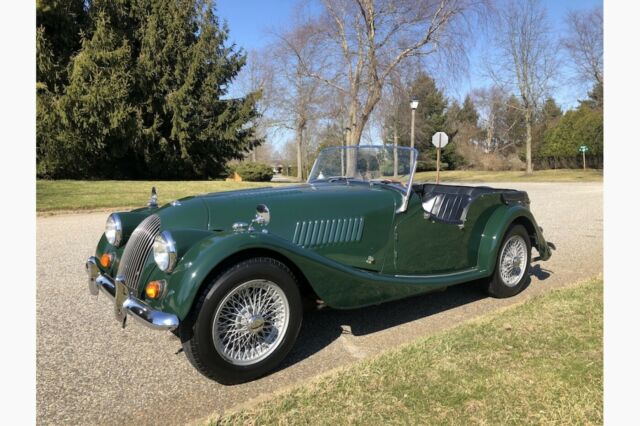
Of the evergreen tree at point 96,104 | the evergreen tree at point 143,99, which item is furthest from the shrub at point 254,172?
the evergreen tree at point 96,104

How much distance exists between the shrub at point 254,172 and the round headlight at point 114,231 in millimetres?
26163

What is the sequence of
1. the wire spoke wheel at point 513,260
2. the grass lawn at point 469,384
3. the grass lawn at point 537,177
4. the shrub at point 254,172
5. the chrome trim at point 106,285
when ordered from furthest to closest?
the grass lawn at point 537,177 < the shrub at point 254,172 < the wire spoke wheel at point 513,260 < the chrome trim at point 106,285 < the grass lawn at point 469,384

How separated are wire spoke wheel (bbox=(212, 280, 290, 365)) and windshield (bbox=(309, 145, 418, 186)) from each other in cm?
182

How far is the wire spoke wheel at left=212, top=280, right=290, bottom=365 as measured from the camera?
282 cm

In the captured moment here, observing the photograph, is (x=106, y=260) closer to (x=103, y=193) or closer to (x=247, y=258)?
(x=247, y=258)

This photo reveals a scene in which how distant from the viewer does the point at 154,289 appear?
2.81m

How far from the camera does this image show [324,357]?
129 inches

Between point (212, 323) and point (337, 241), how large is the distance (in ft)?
4.24

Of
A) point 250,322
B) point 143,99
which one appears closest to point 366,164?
point 250,322

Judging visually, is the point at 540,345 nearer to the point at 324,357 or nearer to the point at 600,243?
the point at 324,357

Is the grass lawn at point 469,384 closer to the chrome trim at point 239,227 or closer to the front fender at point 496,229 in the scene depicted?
the front fender at point 496,229

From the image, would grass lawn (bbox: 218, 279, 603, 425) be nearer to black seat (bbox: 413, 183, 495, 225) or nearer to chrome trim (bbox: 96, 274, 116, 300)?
black seat (bbox: 413, 183, 495, 225)

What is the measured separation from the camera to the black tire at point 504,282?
4582 millimetres

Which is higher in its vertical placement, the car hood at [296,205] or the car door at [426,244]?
the car hood at [296,205]
